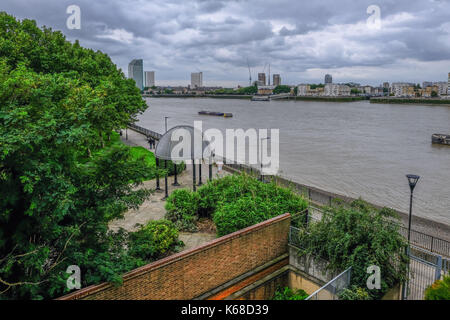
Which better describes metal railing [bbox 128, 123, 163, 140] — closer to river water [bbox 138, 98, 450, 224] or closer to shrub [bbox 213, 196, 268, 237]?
river water [bbox 138, 98, 450, 224]

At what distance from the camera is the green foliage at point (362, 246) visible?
366 inches

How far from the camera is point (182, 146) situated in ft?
64.6

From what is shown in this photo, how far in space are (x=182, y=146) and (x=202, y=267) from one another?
11076 millimetres

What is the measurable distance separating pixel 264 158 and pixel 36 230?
113 feet

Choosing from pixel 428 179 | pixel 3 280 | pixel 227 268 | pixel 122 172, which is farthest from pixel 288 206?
pixel 428 179

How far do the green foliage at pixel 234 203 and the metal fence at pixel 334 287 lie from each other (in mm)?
3537

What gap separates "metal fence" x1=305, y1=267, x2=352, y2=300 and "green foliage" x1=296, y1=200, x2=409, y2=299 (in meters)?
0.23

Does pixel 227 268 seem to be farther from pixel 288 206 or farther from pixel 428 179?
pixel 428 179

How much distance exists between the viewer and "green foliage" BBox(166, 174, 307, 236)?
11980 millimetres

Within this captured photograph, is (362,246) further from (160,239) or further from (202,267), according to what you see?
(160,239)

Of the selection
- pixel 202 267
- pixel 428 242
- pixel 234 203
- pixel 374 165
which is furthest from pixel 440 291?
pixel 374 165
